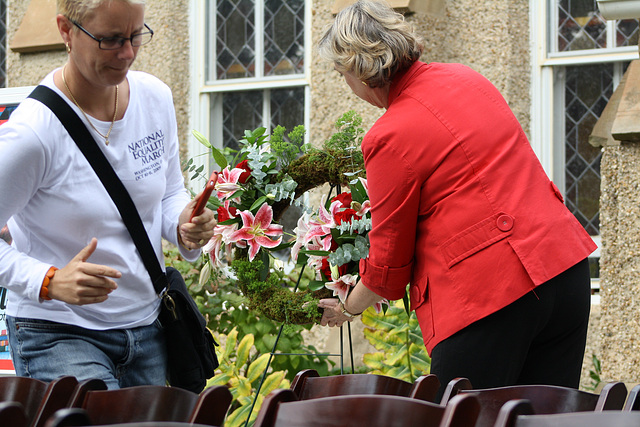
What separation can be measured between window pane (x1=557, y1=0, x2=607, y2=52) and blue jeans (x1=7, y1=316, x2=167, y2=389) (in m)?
3.94

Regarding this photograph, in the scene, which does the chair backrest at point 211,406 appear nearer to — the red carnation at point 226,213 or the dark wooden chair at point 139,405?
the dark wooden chair at point 139,405

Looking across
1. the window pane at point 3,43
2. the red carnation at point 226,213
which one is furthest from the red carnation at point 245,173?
the window pane at point 3,43

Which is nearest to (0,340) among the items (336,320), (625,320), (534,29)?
(336,320)

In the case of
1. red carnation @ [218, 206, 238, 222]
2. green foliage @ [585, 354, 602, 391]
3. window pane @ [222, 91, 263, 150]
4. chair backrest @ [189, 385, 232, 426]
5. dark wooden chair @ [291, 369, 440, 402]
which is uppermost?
window pane @ [222, 91, 263, 150]

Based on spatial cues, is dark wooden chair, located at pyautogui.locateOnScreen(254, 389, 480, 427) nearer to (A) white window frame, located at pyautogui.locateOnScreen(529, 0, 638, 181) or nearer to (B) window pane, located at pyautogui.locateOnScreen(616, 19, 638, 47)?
(A) white window frame, located at pyautogui.locateOnScreen(529, 0, 638, 181)

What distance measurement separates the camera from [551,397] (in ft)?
5.62

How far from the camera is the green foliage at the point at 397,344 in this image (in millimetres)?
4305

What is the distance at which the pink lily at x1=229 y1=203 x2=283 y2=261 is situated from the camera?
2.95 meters

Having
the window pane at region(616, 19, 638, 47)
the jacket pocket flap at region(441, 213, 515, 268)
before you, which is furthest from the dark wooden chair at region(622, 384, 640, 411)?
the window pane at region(616, 19, 638, 47)

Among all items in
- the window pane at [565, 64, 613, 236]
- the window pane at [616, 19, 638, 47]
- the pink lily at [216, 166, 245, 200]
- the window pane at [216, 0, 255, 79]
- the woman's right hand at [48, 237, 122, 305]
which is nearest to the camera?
the woman's right hand at [48, 237, 122, 305]

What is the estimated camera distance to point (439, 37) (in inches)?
208

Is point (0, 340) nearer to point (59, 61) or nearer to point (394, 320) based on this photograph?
point (394, 320)

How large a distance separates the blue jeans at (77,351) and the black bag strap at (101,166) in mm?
217

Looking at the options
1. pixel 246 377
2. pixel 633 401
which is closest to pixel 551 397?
pixel 633 401
